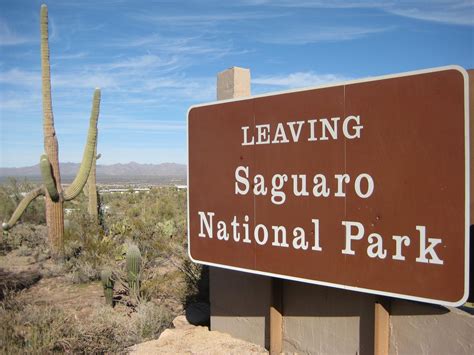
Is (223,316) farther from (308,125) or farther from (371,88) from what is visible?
(371,88)

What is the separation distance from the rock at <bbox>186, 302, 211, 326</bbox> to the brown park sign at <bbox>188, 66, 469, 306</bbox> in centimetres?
173

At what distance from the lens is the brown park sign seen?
2.43 metres

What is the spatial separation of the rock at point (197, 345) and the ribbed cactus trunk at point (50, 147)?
6987 millimetres

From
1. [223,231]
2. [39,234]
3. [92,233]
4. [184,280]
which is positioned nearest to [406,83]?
[223,231]

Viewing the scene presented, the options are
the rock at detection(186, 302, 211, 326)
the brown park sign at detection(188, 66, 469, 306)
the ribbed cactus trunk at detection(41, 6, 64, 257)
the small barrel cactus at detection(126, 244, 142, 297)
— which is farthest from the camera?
the ribbed cactus trunk at detection(41, 6, 64, 257)

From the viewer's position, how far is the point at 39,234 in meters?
12.8

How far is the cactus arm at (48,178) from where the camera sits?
10.5 meters

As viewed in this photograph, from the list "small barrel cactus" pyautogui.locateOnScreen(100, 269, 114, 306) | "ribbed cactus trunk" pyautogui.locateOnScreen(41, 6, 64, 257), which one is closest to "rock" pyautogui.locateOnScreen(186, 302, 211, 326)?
"small barrel cactus" pyautogui.locateOnScreen(100, 269, 114, 306)

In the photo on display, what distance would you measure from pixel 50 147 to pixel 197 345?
8650 millimetres

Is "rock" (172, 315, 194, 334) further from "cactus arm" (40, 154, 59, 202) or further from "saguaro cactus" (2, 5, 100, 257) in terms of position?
"cactus arm" (40, 154, 59, 202)

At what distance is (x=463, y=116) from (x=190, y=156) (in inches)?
86.9

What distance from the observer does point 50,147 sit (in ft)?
36.8

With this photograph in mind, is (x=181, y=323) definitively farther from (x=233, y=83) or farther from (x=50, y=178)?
(x=50, y=178)

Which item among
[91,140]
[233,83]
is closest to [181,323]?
[233,83]
